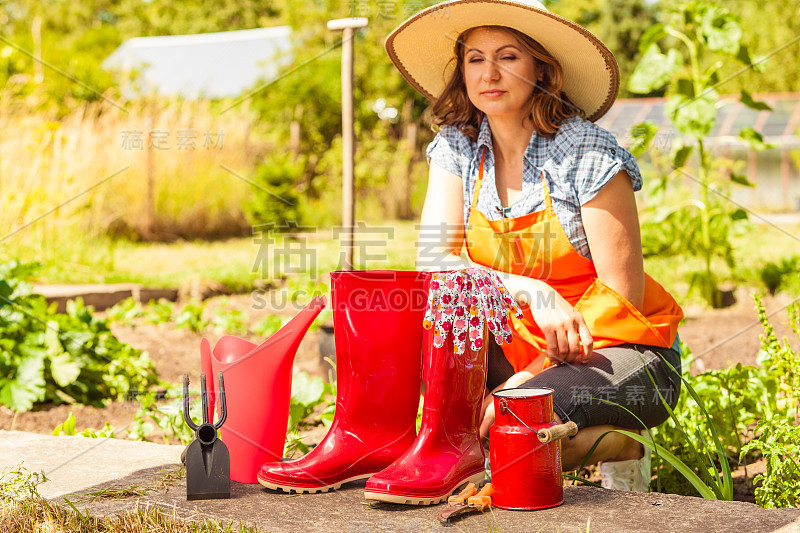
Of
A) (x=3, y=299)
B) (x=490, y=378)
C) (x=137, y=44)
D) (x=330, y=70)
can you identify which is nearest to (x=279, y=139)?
(x=330, y=70)

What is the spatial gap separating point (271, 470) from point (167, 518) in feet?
0.75

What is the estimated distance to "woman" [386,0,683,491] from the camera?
1756 millimetres

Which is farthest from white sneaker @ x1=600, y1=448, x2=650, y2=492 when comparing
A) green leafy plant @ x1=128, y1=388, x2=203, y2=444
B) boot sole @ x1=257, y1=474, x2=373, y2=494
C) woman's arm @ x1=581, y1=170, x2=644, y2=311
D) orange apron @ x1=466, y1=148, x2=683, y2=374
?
green leafy plant @ x1=128, y1=388, x2=203, y2=444

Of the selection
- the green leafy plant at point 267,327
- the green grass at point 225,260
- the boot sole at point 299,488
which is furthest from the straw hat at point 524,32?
the green grass at point 225,260

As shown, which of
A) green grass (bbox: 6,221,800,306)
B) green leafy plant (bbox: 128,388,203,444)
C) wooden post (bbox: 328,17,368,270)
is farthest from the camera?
green grass (bbox: 6,221,800,306)

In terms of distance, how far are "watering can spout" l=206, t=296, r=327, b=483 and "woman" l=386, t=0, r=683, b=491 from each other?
19.1 inches

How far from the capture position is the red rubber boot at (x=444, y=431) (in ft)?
4.83

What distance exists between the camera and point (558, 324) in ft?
5.57

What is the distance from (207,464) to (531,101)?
117cm

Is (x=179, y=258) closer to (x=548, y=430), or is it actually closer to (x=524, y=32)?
(x=524, y=32)

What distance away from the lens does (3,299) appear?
109 inches

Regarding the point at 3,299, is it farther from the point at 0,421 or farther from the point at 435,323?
the point at 435,323

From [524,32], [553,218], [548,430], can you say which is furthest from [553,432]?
[524,32]

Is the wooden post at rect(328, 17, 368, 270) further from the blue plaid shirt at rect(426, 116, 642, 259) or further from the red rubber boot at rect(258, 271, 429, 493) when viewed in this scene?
the red rubber boot at rect(258, 271, 429, 493)
